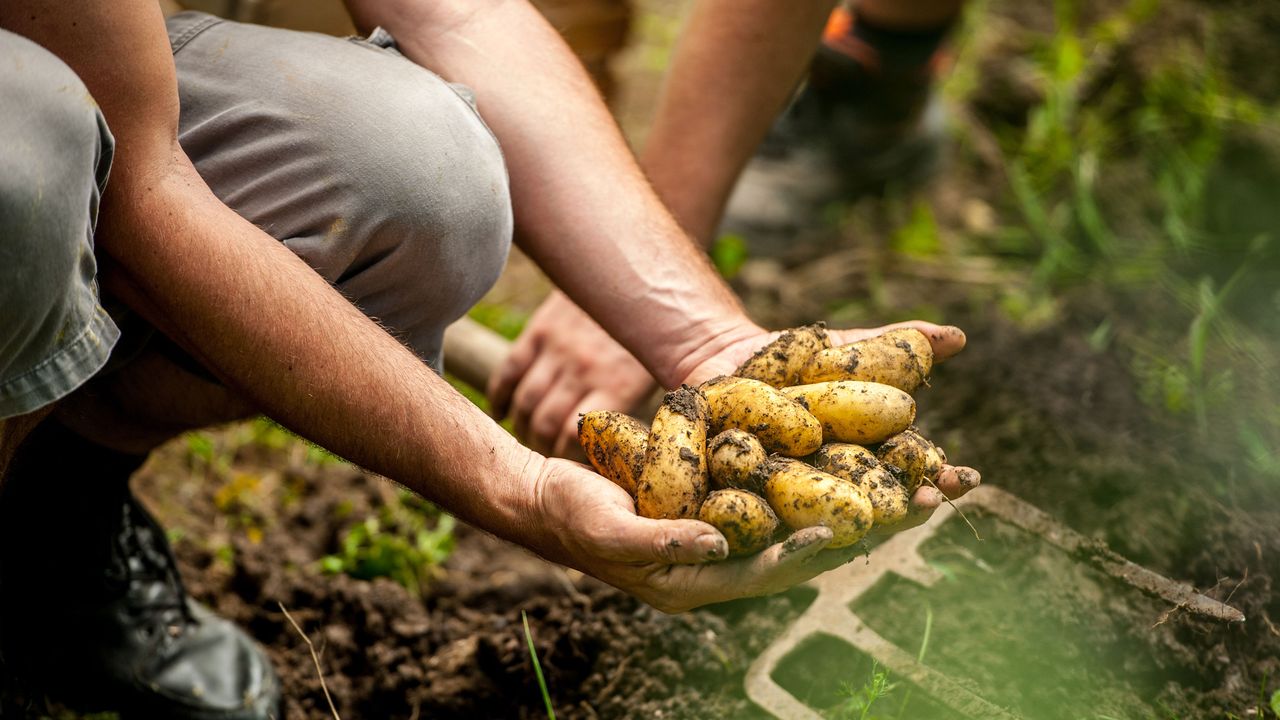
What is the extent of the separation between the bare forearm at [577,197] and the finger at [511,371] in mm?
391

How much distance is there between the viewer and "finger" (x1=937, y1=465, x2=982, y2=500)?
138cm

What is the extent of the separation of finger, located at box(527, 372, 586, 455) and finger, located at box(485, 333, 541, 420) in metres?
0.09

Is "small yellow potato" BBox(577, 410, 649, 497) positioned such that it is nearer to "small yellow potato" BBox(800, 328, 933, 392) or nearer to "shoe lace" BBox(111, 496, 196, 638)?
"small yellow potato" BBox(800, 328, 933, 392)

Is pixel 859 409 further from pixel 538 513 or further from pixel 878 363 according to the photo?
pixel 538 513

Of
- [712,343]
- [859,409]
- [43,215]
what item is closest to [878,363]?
[859,409]

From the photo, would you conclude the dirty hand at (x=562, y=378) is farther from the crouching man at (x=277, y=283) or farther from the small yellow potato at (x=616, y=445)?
the small yellow potato at (x=616, y=445)

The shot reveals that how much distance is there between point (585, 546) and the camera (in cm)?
129

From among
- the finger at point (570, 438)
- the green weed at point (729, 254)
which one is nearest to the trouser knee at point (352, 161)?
the finger at point (570, 438)

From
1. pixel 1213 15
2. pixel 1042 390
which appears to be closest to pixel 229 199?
pixel 1042 390

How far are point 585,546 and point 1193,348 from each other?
5.38 feet

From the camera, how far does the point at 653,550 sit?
123 centimetres

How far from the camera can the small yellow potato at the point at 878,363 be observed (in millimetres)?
1509

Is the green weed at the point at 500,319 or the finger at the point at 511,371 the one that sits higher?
the finger at the point at 511,371

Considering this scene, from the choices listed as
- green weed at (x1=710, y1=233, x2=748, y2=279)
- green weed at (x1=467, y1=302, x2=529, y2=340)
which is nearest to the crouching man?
green weed at (x1=467, y1=302, x2=529, y2=340)
